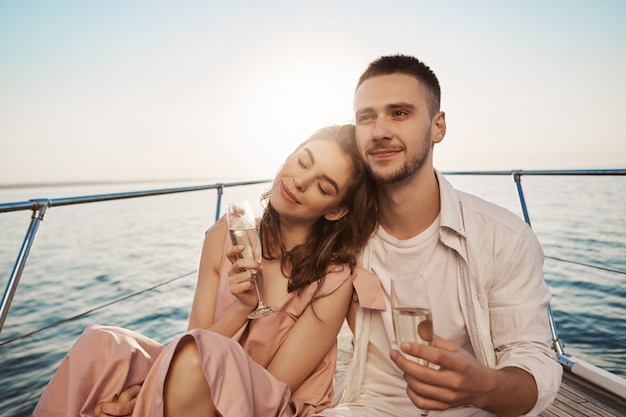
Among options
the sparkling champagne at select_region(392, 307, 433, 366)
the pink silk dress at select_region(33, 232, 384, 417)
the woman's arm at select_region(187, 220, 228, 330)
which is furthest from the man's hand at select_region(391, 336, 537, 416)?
the woman's arm at select_region(187, 220, 228, 330)

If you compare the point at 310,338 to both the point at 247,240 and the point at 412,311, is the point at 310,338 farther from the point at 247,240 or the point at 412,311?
the point at 412,311

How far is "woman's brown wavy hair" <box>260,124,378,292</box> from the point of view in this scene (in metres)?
1.61

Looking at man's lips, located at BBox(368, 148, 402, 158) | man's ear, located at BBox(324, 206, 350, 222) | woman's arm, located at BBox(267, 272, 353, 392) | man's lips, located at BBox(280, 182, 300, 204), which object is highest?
man's lips, located at BBox(368, 148, 402, 158)

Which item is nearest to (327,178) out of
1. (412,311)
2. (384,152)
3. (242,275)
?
(384,152)

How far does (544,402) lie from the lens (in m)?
1.14

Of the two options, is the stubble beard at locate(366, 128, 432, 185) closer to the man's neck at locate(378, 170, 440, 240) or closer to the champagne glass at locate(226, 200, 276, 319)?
the man's neck at locate(378, 170, 440, 240)

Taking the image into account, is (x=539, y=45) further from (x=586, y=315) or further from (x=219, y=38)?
(x=586, y=315)

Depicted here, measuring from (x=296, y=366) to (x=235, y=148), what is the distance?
34.0 m

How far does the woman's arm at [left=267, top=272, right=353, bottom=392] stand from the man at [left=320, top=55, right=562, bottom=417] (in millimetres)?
109

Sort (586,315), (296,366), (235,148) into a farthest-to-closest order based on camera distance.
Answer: (235,148) → (586,315) → (296,366)

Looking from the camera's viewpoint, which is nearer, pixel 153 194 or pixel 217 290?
pixel 217 290

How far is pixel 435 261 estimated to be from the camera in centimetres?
150

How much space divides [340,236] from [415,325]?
0.84m

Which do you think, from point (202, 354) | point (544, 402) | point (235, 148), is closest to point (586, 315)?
point (544, 402)
